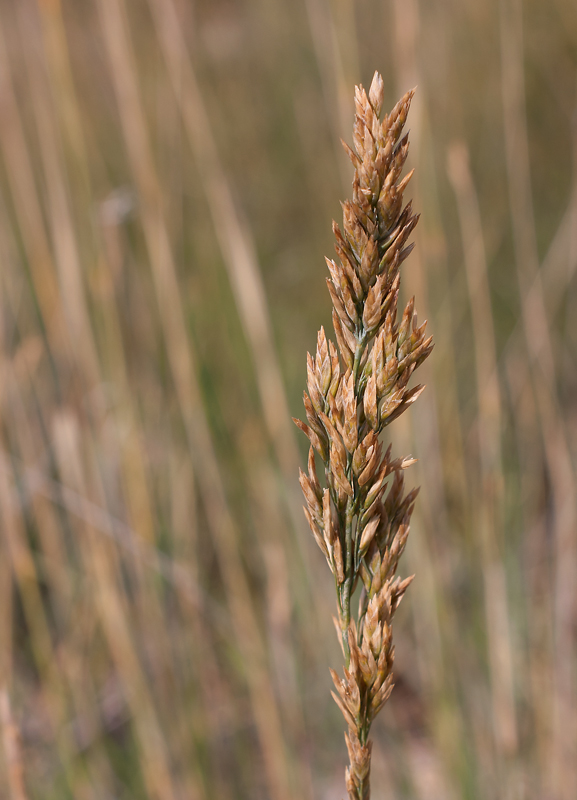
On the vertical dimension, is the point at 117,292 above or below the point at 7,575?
above

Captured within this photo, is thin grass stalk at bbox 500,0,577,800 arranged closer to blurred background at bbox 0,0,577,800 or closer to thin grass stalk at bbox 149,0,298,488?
blurred background at bbox 0,0,577,800

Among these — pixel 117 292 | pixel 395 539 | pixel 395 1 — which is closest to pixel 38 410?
pixel 117 292

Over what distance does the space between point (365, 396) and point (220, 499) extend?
2.39ft

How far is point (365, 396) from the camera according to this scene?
36cm

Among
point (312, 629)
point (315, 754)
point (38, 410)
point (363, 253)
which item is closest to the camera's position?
point (363, 253)

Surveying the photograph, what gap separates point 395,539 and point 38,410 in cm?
125

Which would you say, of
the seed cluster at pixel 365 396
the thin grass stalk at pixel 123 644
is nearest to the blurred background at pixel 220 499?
the thin grass stalk at pixel 123 644

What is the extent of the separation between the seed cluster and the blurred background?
38 centimetres

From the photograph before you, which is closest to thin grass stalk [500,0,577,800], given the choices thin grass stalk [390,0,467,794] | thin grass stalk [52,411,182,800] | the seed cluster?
thin grass stalk [390,0,467,794]

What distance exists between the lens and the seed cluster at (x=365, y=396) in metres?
0.33

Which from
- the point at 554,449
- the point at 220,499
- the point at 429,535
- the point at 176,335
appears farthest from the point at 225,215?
the point at 554,449

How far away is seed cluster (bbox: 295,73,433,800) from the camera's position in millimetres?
335

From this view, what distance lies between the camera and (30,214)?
95 centimetres

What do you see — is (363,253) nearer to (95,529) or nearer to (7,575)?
(95,529)
